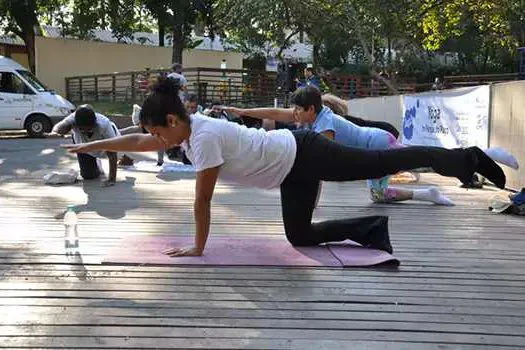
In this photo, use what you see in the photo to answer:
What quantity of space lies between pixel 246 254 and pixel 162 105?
1.29 meters

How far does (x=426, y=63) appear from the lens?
42031mm

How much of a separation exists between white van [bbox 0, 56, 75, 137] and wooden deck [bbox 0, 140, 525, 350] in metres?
12.4

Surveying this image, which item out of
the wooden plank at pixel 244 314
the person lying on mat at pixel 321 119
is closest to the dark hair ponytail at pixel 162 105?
the wooden plank at pixel 244 314

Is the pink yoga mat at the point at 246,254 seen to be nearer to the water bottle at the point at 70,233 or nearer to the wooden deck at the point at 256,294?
the wooden deck at the point at 256,294

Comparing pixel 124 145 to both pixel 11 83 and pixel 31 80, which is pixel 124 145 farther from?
pixel 31 80

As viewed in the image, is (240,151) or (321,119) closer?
(240,151)

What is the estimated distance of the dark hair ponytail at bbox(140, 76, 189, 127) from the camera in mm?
3963

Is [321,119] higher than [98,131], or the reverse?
[321,119]

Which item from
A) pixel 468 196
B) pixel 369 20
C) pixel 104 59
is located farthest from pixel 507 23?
pixel 468 196

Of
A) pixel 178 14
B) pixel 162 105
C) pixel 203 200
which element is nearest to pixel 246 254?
Answer: pixel 203 200

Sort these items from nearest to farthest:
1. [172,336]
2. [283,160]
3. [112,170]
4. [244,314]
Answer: [172,336] < [244,314] < [283,160] < [112,170]

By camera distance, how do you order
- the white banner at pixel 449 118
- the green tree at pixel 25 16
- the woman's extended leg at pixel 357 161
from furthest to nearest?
the green tree at pixel 25 16 → the white banner at pixel 449 118 → the woman's extended leg at pixel 357 161

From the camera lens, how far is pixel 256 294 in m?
3.85

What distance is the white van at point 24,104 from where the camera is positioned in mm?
17844
